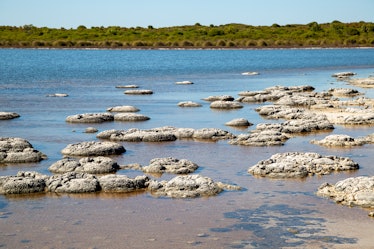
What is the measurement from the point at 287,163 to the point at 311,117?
328 inches

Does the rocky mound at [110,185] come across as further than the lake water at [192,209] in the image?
Yes

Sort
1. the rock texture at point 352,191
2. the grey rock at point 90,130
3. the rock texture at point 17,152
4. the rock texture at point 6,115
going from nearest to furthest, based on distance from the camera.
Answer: the rock texture at point 352,191 < the rock texture at point 17,152 < the grey rock at point 90,130 < the rock texture at point 6,115

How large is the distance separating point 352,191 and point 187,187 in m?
3.09

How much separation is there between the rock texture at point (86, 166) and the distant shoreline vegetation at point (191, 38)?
8945 centimetres

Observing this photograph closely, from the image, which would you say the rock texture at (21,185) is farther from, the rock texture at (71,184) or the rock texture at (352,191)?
the rock texture at (352,191)

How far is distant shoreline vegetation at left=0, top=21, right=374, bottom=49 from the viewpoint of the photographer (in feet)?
349

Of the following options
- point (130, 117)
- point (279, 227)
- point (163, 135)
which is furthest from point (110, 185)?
point (130, 117)

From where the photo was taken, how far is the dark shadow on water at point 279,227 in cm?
1032

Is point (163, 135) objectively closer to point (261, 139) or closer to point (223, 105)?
point (261, 139)

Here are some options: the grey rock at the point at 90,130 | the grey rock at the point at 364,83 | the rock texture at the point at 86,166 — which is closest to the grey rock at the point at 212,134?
the grey rock at the point at 90,130

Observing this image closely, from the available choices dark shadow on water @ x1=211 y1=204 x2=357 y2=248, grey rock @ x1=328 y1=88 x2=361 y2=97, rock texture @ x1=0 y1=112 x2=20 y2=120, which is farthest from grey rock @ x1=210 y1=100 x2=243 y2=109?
dark shadow on water @ x1=211 y1=204 x2=357 y2=248

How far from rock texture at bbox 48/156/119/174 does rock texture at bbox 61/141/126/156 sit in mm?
1474

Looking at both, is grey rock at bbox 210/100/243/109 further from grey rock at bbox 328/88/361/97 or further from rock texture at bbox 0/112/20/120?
rock texture at bbox 0/112/20/120

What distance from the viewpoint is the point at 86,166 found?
49.0ft
